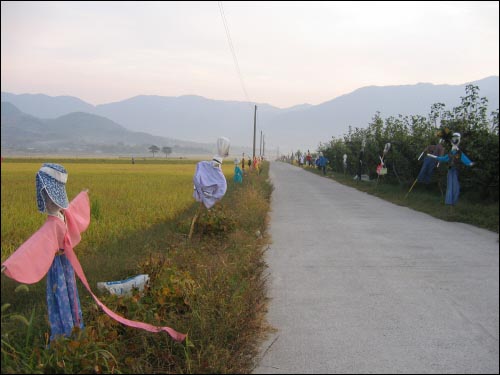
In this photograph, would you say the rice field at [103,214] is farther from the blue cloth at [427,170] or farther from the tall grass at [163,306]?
the blue cloth at [427,170]

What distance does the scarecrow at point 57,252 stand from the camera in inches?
78.7

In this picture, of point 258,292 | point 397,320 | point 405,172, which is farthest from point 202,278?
point 405,172

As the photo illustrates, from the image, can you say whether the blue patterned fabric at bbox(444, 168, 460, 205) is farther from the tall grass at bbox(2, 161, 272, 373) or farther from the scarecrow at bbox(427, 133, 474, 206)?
the tall grass at bbox(2, 161, 272, 373)

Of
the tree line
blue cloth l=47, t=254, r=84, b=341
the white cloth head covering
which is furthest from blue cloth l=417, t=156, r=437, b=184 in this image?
blue cloth l=47, t=254, r=84, b=341

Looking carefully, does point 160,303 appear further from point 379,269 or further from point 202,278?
point 379,269

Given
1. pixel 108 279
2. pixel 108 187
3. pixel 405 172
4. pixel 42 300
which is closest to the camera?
pixel 42 300

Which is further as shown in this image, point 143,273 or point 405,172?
point 405,172

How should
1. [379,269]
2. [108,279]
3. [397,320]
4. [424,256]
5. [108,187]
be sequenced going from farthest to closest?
[108,187]
[424,256]
[379,269]
[108,279]
[397,320]

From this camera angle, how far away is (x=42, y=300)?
372 centimetres

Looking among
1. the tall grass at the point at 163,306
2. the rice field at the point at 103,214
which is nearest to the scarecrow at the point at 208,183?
the tall grass at the point at 163,306

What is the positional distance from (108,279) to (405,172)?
43.9ft

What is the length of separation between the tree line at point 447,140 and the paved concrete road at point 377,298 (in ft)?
10.4

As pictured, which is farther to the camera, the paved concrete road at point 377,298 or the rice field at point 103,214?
the rice field at point 103,214

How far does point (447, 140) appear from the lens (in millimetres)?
9430
